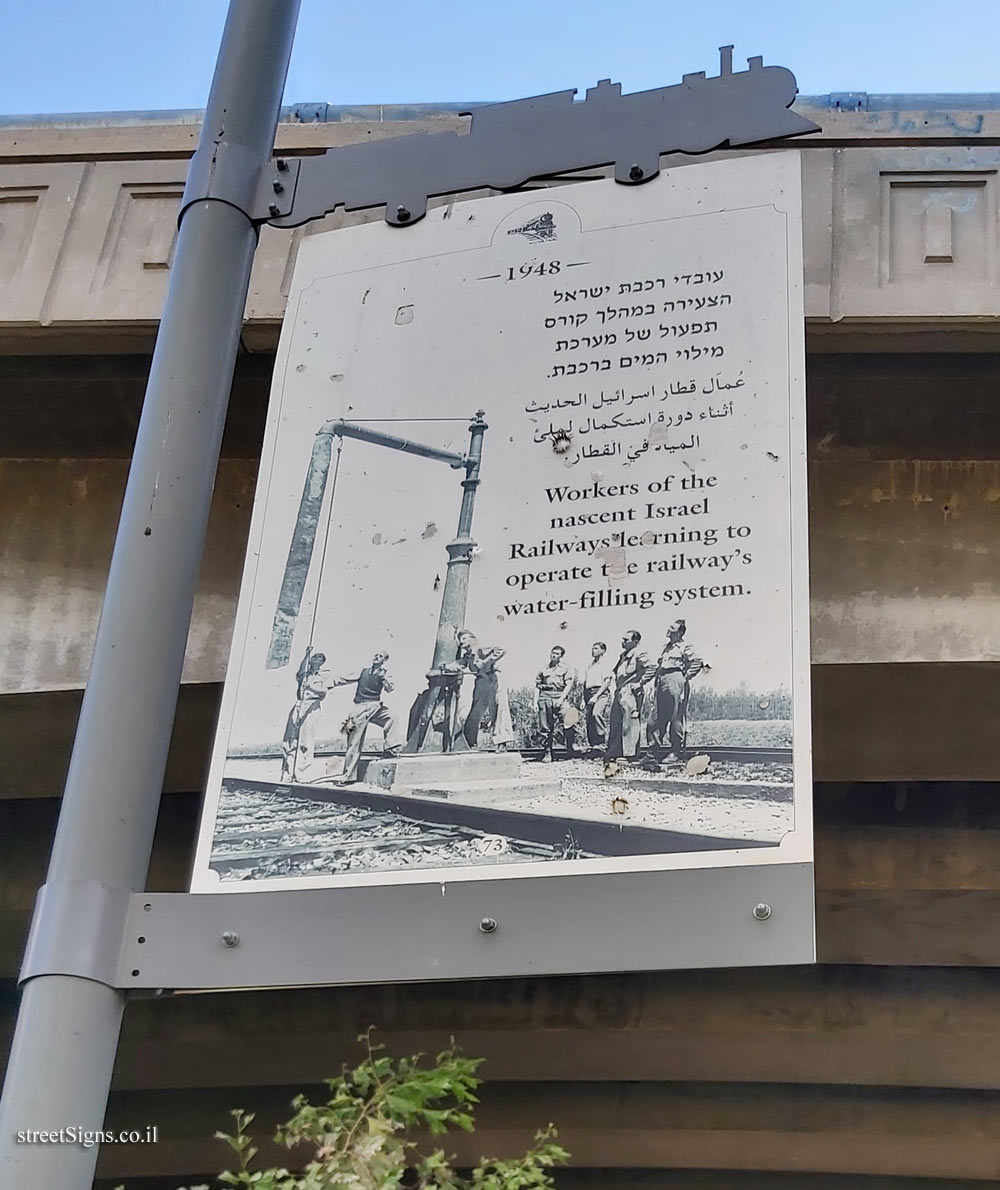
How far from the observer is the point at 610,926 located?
3.10 m

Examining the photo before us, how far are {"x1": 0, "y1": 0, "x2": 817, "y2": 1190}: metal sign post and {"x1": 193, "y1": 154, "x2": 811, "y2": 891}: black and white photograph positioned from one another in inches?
5.3

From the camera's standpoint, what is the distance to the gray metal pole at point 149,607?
298cm

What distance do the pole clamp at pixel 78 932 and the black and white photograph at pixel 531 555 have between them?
0.24m

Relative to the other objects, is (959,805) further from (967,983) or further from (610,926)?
(610,926)

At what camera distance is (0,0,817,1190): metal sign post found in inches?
120

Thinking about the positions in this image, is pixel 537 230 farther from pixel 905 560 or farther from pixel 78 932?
pixel 905 560

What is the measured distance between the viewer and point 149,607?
11.8 feet

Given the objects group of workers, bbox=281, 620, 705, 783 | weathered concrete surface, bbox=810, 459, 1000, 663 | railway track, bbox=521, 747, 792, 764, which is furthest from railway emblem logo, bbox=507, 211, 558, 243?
weathered concrete surface, bbox=810, 459, 1000, 663

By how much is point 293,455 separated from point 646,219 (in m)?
1.33

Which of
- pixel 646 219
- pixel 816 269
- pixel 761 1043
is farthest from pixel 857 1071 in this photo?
pixel 646 219

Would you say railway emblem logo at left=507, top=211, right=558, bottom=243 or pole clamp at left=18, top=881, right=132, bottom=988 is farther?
railway emblem logo at left=507, top=211, right=558, bottom=243

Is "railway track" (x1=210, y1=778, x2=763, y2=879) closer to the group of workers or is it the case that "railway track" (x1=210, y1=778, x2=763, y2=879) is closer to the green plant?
the group of workers

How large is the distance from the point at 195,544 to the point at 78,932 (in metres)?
1.11

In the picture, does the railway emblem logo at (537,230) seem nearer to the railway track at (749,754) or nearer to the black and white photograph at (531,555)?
the black and white photograph at (531,555)
